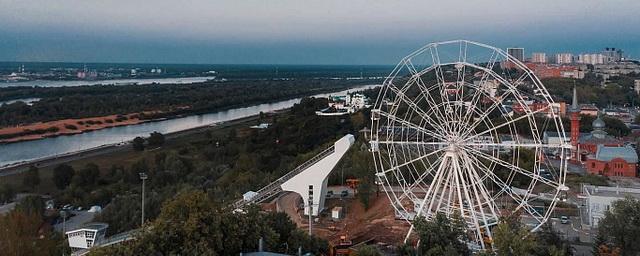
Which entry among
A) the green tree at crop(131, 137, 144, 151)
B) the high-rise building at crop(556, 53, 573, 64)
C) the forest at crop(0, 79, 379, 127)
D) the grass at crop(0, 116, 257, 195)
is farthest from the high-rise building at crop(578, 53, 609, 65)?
the green tree at crop(131, 137, 144, 151)

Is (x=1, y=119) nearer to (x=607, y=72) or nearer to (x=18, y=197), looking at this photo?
(x=18, y=197)

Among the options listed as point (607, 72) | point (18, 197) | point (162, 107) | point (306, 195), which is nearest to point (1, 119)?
point (162, 107)

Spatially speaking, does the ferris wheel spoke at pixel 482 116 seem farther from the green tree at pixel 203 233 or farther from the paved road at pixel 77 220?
the paved road at pixel 77 220

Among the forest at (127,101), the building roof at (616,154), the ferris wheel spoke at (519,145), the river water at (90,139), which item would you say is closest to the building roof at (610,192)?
the ferris wheel spoke at (519,145)

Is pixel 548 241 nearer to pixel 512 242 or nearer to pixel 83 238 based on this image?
pixel 512 242

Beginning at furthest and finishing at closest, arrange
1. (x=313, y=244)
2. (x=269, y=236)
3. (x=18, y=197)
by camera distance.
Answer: (x=18, y=197) → (x=313, y=244) → (x=269, y=236)

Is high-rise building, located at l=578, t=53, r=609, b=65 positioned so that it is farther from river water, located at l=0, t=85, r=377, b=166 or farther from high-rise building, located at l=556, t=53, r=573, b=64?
river water, located at l=0, t=85, r=377, b=166
